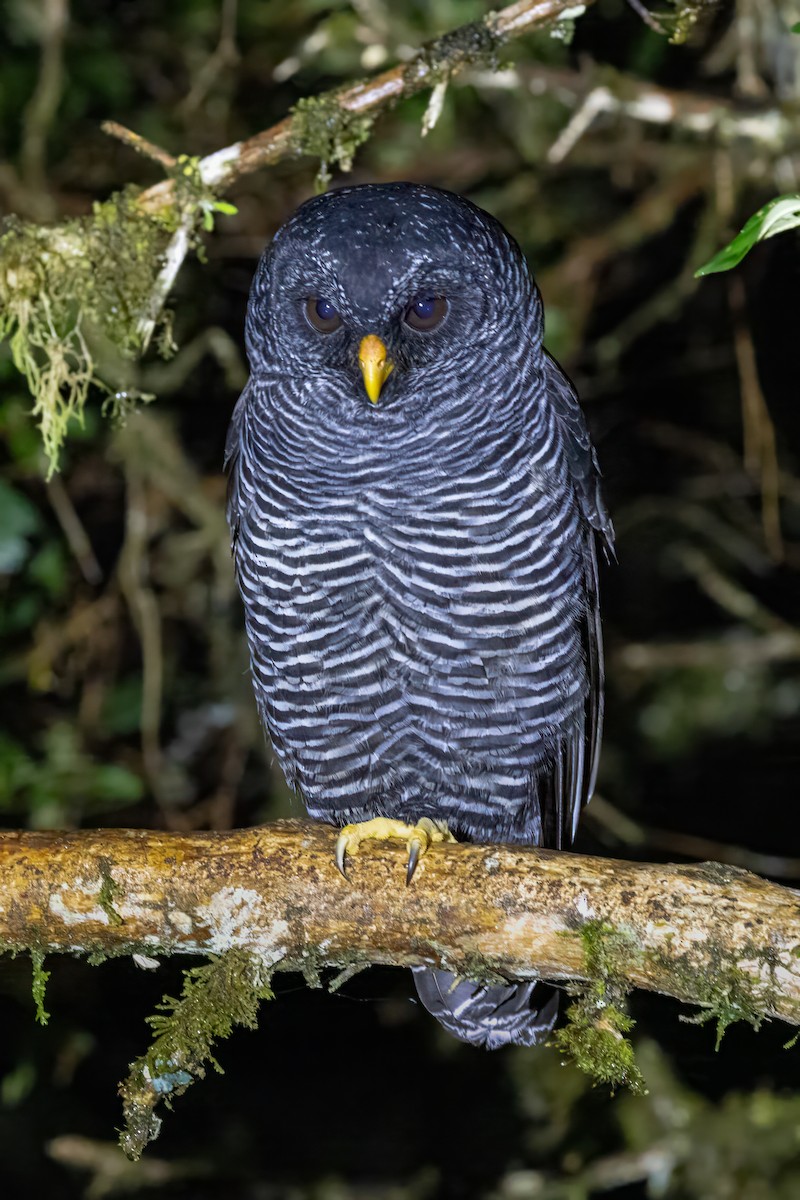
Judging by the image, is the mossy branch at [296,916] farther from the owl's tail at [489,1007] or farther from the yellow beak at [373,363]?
the yellow beak at [373,363]

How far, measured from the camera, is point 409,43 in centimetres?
297

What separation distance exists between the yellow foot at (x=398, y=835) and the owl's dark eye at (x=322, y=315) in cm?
80

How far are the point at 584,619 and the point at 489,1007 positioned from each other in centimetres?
81

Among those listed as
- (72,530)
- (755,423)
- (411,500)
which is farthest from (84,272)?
(755,423)

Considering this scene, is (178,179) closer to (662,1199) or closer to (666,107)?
(666,107)

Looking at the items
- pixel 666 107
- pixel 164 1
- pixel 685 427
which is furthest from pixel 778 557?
pixel 164 1

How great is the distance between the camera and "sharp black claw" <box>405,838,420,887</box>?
5.53 ft

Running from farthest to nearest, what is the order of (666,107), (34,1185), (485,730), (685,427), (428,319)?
(685,427)
(666,107)
(34,1185)
(485,730)
(428,319)

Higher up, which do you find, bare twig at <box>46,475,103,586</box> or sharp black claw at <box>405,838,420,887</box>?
bare twig at <box>46,475,103,586</box>

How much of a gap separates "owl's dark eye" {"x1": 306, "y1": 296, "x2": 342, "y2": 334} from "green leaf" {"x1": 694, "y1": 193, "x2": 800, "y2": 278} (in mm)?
577

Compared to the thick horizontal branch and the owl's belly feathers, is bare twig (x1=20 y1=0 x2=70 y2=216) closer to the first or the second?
the owl's belly feathers

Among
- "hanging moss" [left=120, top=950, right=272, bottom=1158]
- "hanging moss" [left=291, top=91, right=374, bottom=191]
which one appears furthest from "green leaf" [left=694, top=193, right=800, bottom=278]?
"hanging moss" [left=120, top=950, right=272, bottom=1158]

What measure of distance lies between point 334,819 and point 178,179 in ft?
4.04

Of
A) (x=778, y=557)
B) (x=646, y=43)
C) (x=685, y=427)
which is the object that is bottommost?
(x=778, y=557)
